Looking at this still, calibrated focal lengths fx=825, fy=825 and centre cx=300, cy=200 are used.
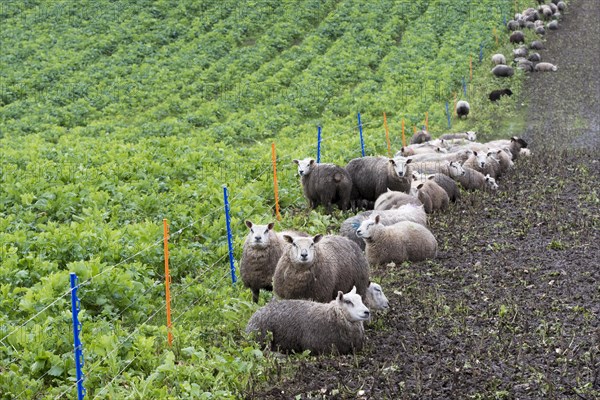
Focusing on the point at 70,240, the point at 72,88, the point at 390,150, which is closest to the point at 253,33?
the point at 72,88

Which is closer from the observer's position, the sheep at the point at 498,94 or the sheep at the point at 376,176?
the sheep at the point at 376,176

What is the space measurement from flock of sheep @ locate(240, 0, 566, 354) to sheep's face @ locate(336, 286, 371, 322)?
0.01 metres

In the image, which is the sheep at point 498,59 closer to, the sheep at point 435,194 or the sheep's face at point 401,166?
the sheep at point 435,194

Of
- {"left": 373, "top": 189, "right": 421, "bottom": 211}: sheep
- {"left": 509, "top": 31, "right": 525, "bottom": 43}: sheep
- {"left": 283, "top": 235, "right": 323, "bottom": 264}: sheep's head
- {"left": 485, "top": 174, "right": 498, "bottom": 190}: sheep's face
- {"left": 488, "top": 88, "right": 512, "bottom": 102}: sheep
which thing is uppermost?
{"left": 283, "top": 235, "right": 323, "bottom": 264}: sheep's head

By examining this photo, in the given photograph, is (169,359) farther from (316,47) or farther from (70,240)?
(316,47)

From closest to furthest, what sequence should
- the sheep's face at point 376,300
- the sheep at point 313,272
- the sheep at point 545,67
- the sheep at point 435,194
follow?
the sheep at point 313,272 → the sheep's face at point 376,300 → the sheep at point 435,194 → the sheep at point 545,67

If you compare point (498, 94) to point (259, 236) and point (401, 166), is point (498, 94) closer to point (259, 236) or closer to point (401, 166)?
point (401, 166)

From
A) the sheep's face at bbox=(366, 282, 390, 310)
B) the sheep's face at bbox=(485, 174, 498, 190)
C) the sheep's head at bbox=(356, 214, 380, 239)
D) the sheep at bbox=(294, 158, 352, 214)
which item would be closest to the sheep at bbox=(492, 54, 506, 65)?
the sheep's face at bbox=(485, 174, 498, 190)

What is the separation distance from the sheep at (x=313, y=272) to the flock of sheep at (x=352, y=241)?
14 millimetres

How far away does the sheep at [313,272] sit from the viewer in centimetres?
1110

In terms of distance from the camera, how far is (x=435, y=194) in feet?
57.5

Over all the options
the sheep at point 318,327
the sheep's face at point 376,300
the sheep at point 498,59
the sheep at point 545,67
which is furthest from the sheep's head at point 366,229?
the sheep at point 498,59

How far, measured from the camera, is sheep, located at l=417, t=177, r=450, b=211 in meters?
17.4

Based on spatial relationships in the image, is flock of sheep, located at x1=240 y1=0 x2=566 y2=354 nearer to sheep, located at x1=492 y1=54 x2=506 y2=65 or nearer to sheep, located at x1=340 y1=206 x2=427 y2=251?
sheep, located at x1=340 y1=206 x2=427 y2=251
